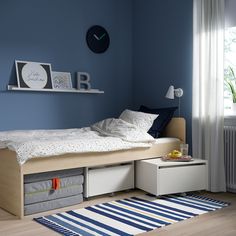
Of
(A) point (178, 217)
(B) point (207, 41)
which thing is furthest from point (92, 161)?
(B) point (207, 41)

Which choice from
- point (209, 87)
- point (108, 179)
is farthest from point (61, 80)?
point (209, 87)

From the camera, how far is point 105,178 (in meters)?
3.37

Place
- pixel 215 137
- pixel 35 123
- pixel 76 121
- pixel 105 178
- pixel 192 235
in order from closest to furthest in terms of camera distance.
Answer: pixel 192 235, pixel 105 178, pixel 215 137, pixel 35 123, pixel 76 121

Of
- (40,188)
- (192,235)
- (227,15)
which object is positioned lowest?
(192,235)

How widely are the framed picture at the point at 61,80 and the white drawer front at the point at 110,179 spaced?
48.6 inches

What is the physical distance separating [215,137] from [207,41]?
1.00 m

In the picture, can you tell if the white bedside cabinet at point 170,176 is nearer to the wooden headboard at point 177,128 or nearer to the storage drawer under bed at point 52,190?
the wooden headboard at point 177,128

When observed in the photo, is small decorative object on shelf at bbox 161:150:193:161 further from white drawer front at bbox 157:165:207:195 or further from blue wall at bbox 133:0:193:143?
blue wall at bbox 133:0:193:143

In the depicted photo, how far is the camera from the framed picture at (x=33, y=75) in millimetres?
3785

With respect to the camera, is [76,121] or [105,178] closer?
[105,178]

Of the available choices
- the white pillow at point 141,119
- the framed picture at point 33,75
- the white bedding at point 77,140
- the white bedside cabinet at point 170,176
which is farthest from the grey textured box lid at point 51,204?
the framed picture at point 33,75

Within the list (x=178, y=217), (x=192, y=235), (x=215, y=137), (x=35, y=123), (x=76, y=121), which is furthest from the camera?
(x=76, y=121)

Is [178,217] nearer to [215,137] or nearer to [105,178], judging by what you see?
[105,178]

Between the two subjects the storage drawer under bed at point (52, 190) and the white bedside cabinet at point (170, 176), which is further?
the white bedside cabinet at point (170, 176)
